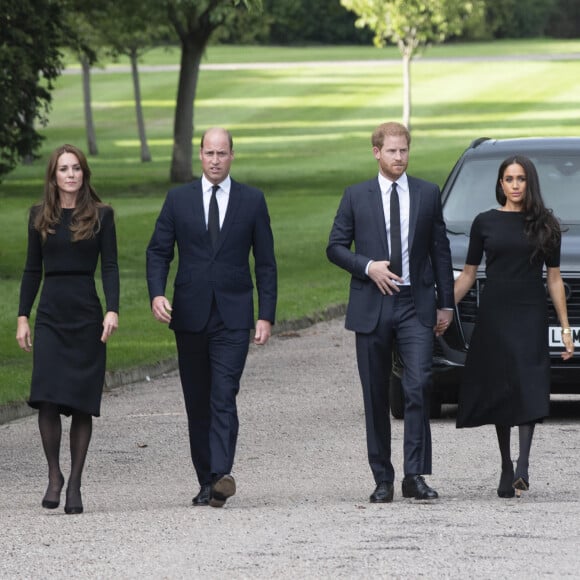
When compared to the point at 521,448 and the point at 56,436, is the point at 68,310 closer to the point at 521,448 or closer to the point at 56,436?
the point at 56,436

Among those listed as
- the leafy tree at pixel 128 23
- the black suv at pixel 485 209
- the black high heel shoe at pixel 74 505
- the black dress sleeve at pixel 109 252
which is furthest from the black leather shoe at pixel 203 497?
the leafy tree at pixel 128 23

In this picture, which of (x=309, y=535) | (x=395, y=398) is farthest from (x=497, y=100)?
(x=309, y=535)

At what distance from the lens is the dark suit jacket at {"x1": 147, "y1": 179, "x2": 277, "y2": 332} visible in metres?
8.84

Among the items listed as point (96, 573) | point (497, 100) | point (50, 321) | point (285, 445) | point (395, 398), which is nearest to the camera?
point (96, 573)

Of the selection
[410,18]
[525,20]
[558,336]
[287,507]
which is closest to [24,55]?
[558,336]

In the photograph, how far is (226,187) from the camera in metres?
8.94

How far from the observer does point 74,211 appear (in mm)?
8906

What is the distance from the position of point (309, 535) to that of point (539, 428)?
15.2 feet

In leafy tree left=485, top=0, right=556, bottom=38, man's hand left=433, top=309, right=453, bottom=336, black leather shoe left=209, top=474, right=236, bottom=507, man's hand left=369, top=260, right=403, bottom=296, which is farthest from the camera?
leafy tree left=485, top=0, right=556, bottom=38

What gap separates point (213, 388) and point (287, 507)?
73 cm

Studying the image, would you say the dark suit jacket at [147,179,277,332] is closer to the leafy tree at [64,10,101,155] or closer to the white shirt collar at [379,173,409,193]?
the white shirt collar at [379,173,409,193]

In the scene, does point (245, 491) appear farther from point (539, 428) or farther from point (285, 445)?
point (539, 428)

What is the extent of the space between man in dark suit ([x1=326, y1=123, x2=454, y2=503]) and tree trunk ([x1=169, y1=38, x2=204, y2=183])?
33342 mm

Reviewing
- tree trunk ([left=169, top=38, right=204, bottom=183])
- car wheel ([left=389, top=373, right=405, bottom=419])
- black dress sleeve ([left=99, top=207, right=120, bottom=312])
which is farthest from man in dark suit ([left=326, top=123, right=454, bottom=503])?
tree trunk ([left=169, top=38, right=204, bottom=183])
